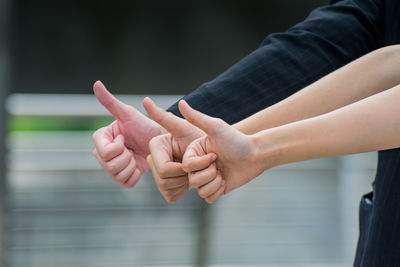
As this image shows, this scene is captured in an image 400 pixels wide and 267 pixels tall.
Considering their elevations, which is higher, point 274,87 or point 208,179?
point 274,87

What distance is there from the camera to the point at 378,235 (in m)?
0.66

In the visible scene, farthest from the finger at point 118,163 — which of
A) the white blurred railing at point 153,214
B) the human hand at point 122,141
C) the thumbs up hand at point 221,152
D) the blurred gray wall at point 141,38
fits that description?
the blurred gray wall at point 141,38

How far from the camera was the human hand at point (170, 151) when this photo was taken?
667mm

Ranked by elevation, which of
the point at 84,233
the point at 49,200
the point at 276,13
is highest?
the point at 276,13

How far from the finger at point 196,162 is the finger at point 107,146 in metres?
0.13

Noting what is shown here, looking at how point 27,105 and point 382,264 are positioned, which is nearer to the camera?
point 382,264

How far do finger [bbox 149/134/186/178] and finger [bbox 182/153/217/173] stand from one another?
0.11ft

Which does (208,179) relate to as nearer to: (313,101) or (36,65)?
(313,101)

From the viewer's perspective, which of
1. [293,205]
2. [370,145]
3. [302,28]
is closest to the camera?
[370,145]

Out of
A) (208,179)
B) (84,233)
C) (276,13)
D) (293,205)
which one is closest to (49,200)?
(84,233)

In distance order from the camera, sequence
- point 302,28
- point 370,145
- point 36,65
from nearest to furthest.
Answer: point 370,145 → point 302,28 → point 36,65

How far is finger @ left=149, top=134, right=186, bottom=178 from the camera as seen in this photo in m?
0.67

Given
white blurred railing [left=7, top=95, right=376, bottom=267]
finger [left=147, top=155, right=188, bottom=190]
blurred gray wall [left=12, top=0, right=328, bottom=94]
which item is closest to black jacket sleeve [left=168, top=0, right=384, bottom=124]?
finger [left=147, top=155, right=188, bottom=190]

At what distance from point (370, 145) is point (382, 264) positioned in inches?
6.7
